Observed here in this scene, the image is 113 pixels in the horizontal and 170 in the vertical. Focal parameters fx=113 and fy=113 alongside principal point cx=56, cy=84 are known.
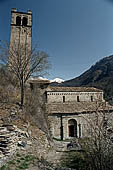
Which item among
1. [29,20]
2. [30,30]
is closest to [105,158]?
[30,30]

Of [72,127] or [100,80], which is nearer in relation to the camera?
[72,127]

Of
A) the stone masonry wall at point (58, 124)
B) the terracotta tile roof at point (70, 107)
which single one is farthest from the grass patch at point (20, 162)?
the terracotta tile roof at point (70, 107)

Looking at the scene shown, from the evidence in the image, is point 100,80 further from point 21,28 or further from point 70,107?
point 21,28

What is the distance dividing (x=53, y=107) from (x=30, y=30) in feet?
58.7

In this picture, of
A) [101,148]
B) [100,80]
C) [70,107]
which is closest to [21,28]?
[70,107]

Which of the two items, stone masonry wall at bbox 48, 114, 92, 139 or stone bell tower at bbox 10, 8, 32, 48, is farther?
stone bell tower at bbox 10, 8, 32, 48

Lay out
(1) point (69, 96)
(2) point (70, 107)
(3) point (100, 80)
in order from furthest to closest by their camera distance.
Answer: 1. (3) point (100, 80)
2. (1) point (69, 96)
3. (2) point (70, 107)

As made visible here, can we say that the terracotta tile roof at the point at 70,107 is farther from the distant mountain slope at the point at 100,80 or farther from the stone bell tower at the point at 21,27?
the distant mountain slope at the point at 100,80

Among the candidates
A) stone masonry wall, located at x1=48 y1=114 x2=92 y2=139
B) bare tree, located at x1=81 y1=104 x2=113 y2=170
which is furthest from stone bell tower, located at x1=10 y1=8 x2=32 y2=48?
bare tree, located at x1=81 y1=104 x2=113 y2=170

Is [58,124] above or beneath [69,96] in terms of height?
beneath

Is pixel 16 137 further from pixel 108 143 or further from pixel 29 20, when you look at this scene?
pixel 29 20

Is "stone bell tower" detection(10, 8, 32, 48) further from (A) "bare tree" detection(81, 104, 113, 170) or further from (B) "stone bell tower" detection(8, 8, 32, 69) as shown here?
(A) "bare tree" detection(81, 104, 113, 170)

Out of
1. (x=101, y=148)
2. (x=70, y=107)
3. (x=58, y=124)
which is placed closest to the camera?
(x=101, y=148)

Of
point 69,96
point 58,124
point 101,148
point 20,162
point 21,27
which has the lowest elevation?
point 58,124
